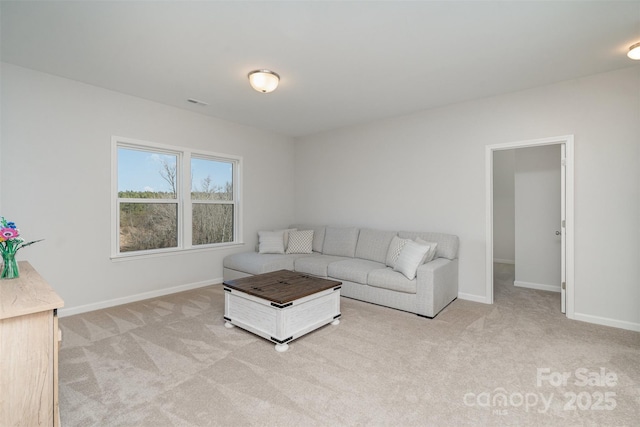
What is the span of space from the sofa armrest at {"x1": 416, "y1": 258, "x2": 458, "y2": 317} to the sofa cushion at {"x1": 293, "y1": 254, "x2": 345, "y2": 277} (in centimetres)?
130

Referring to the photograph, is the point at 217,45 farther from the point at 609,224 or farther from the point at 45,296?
the point at 609,224

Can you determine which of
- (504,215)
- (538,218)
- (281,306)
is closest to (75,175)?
(281,306)

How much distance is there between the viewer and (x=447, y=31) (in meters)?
2.34

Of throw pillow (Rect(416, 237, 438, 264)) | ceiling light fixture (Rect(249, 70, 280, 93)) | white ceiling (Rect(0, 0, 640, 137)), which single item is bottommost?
throw pillow (Rect(416, 237, 438, 264))

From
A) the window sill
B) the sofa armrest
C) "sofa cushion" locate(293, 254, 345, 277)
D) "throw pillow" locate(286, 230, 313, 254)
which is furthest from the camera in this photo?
"throw pillow" locate(286, 230, 313, 254)

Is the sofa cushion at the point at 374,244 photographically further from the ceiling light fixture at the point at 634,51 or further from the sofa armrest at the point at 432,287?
the ceiling light fixture at the point at 634,51

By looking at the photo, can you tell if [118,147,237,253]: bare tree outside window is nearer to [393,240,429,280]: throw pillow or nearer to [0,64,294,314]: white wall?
[0,64,294,314]: white wall

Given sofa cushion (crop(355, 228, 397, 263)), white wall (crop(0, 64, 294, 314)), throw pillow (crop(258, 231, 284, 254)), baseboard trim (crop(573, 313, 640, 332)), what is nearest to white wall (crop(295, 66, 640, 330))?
baseboard trim (crop(573, 313, 640, 332))

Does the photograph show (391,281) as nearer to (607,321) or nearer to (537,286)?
(607,321)

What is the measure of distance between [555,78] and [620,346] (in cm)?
267

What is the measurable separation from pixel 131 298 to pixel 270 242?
6.58 ft

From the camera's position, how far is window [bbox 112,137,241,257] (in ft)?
12.4

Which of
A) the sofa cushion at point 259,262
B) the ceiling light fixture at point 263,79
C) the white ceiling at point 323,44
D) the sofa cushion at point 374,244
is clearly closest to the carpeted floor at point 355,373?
the sofa cushion at point 259,262

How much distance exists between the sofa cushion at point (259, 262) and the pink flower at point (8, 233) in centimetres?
261
